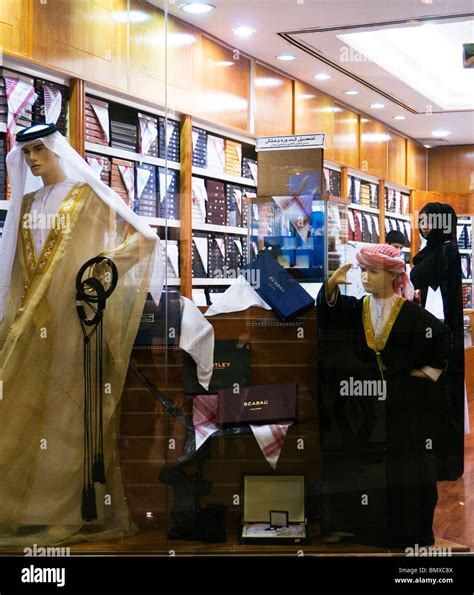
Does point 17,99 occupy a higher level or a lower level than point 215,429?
higher

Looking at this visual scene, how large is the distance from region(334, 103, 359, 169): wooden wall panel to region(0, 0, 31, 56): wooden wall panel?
51.5 inches

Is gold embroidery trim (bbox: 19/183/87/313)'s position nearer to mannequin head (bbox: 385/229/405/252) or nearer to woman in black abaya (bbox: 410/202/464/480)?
mannequin head (bbox: 385/229/405/252)

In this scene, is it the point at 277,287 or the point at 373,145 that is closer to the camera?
the point at 277,287

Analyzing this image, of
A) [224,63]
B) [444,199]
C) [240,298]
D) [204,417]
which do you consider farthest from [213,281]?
[444,199]

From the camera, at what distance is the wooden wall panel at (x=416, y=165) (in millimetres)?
4402

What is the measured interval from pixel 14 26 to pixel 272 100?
3.57 ft

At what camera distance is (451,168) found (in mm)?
4438

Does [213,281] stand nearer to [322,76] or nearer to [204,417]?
[204,417]

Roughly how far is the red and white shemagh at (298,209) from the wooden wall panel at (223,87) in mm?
355

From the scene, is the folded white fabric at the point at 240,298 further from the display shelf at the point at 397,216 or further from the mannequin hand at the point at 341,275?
the display shelf at the point at 397,216

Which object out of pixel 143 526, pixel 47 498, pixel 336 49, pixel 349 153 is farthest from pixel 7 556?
pixel 336 49

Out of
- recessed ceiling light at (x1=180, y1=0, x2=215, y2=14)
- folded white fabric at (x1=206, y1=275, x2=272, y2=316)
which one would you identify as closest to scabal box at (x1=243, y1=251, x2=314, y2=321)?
folded white fabric at (x1=206, y1=275, x2=272, y2=316)

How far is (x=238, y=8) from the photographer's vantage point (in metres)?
4.39
